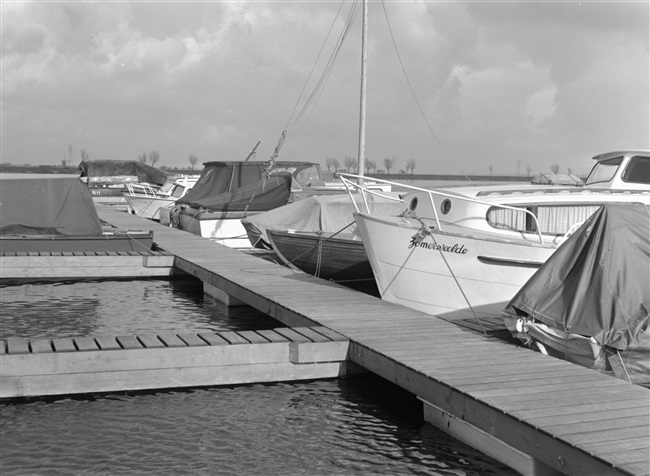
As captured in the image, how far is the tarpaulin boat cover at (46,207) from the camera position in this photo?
17.9 metres

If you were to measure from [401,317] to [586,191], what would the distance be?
4.01m

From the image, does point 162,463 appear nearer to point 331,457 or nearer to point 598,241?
point 331,457

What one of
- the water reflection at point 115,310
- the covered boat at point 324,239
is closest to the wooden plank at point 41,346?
the water reflection at point 115,310

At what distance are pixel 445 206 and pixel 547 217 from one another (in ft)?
4.92

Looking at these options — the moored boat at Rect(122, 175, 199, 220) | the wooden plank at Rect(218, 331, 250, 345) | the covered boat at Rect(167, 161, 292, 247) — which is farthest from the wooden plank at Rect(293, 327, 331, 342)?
the moored boat at Rect(122, 175, 199, 220)

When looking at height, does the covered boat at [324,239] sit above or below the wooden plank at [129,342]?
above

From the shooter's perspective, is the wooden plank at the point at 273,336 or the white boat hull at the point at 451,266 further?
the white boat hull at the point at 451,266

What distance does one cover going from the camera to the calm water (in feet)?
23.4

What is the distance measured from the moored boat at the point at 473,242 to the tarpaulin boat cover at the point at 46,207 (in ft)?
28.0

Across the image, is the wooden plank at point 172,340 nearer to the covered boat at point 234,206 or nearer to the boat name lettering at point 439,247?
the boat name lettering at point 439,247

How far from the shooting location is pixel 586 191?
12.8 metres

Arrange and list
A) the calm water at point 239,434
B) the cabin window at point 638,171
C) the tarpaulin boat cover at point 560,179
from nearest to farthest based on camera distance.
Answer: the calm water at point 239,434, the cabin window at point 638,171, the tarpaulin boat cover at point 560,179

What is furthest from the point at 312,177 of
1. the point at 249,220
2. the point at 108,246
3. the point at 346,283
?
the point at 346,283

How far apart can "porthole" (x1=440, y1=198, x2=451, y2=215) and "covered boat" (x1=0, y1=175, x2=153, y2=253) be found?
8.20 m
